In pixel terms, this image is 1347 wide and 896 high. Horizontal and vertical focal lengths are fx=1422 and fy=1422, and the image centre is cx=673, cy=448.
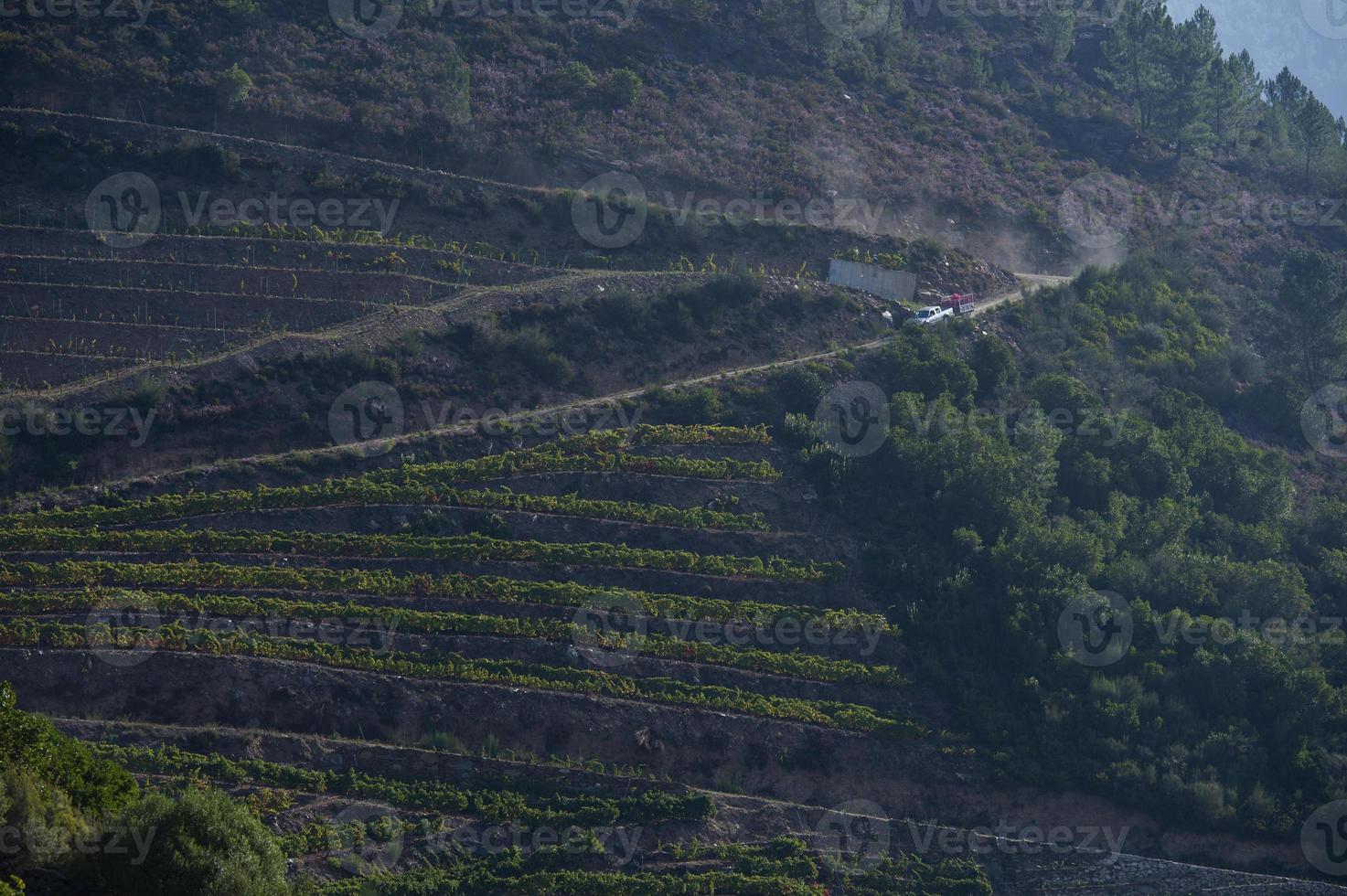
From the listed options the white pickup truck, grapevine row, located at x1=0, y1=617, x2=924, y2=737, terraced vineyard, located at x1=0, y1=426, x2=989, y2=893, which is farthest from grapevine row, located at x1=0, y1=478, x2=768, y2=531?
the white pickup truck

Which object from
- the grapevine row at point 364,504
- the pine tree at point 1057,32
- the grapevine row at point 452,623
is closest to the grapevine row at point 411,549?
the grapevine row at point 364,504

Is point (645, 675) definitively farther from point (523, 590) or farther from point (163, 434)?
point (163, 434)

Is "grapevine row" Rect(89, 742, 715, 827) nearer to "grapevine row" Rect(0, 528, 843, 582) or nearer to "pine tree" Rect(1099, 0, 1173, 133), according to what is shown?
"grapevine row" Rect(0, 528, 843, 582)

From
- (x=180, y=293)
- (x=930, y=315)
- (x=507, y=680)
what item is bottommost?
(x=507, y=680)

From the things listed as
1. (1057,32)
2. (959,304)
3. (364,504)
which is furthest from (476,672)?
(1057,32)

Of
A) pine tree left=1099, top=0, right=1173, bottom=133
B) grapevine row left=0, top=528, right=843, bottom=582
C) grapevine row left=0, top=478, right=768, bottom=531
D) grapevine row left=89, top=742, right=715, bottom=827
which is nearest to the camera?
grapevine row left=89, top=742, right=715, bottom=827

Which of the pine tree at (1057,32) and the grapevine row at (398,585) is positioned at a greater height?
the pine tree at (1057,32)

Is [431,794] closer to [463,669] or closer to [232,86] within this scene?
[463,669]

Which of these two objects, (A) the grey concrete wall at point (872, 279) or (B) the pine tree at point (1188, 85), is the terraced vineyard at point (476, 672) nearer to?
(A) the grey concrete wall at point (872, 279)
